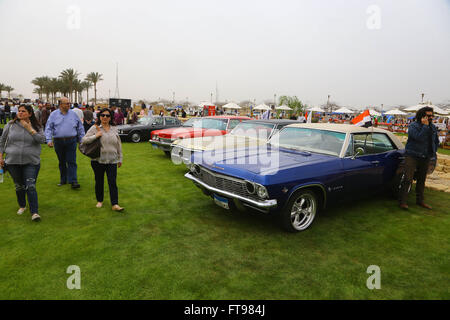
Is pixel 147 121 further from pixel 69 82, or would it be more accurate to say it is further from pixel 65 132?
pixel 69 82

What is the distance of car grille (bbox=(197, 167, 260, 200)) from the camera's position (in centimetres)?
387

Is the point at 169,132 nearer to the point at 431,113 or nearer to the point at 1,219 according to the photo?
the point at 1,219

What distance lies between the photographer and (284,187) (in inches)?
145

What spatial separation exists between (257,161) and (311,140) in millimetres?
1352

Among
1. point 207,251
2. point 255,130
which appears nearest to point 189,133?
point 255,130

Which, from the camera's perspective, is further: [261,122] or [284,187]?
[261,122]

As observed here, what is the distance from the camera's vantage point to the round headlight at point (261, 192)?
3.60 meters

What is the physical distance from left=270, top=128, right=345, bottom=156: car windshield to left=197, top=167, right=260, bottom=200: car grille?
1599 millimetres

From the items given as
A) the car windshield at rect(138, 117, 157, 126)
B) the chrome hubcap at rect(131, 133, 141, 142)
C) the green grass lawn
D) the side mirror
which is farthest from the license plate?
the car windshield at rect(138, 117, 157, 126)

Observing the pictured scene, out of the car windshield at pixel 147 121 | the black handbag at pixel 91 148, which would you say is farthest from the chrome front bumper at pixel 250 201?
the car windshield at pixel 147 121
